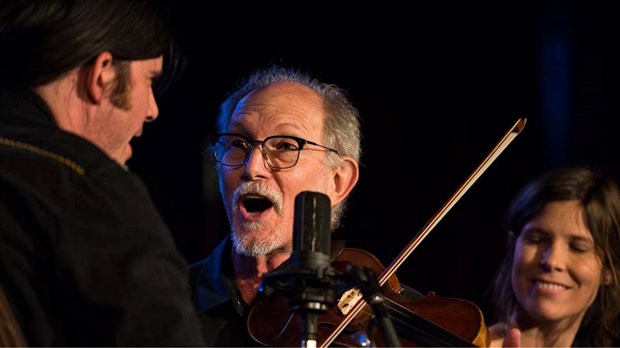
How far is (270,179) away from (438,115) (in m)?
1.50

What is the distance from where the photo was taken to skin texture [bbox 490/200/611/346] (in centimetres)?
320

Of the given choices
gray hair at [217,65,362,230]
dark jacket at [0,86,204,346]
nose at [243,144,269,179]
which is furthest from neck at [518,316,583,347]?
dark jacket at [0,86,204,346]

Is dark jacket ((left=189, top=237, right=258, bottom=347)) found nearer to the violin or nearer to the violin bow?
the violin

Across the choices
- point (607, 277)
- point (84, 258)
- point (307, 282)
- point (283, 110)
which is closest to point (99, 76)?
point (84, 258)

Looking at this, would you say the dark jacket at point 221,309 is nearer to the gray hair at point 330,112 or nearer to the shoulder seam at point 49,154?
the gray hair at point 330,112

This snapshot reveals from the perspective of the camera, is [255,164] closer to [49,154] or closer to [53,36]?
[53,36]

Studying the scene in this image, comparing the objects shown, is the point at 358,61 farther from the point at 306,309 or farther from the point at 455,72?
the point at 306,309

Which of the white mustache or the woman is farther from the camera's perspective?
the woman

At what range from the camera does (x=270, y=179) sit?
9.08ft

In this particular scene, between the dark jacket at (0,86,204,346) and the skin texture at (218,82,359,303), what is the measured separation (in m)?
1.36

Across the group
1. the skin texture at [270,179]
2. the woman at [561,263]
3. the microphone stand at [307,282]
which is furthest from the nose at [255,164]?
the microphone stand at [307,282]

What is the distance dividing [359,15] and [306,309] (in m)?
2.60

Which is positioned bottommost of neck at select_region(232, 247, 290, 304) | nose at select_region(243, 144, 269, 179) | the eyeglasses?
neck at select_region(232, 247, 290, 304)

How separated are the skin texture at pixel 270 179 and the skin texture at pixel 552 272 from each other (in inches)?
27.7
